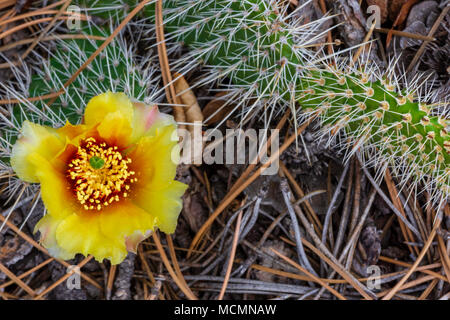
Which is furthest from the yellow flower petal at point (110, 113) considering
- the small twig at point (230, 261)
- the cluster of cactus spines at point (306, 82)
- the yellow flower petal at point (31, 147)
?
the small twig at point (230, 261)

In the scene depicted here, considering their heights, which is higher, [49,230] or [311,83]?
[311,83]

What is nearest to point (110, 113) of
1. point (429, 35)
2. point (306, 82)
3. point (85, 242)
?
point (85, 242)

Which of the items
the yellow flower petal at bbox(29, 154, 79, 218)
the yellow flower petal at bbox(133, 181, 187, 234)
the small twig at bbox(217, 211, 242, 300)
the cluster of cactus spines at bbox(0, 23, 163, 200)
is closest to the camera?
the yellow flower petal at bbox(29, 154, 79, 218)

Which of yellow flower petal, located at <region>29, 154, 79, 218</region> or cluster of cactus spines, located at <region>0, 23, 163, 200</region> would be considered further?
cluster of cactus spines, located at <region>0, 23, 163, 200</region>

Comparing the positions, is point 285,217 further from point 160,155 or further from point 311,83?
point 160,155

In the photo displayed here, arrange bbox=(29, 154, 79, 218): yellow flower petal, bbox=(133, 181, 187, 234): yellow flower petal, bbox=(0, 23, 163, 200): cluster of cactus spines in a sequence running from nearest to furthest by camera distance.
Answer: bbox=(29, 154, 79, 218): yellow flower petal, bbox=(133, 181, 187, 234): yellow flower petal, bbox=(0, 23, 163, 200): cluster of cactus spines

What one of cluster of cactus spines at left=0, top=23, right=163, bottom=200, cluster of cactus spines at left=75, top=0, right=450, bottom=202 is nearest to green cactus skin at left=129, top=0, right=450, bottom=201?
cluster of cactus spines at left=75, top=0, right=450, bottom=202

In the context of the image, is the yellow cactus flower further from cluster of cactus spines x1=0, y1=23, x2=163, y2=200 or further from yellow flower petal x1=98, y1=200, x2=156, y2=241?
cluster of cactus spines x1=0, y1=23, x2=163, y2=200
